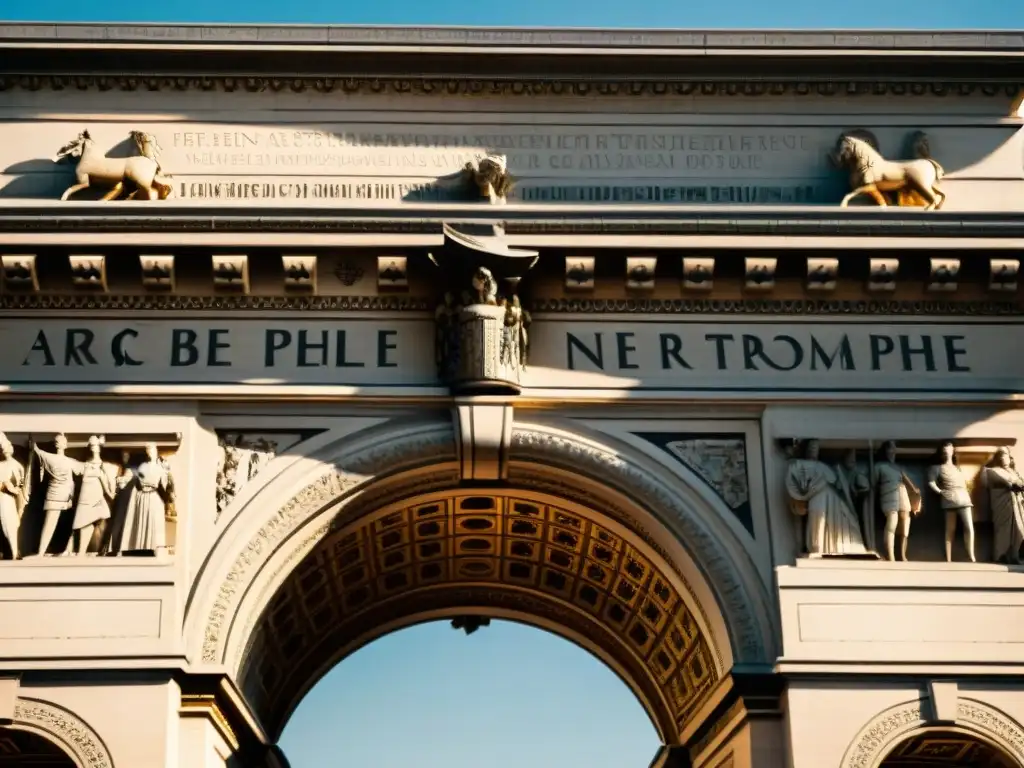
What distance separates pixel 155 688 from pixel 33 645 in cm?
151

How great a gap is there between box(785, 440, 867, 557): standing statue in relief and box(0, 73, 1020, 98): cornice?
568 cm

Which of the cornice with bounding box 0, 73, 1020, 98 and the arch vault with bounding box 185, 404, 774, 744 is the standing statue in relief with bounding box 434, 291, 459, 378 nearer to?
the arch vault with bounding box 185, 404, 774, 744

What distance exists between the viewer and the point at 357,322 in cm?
2106

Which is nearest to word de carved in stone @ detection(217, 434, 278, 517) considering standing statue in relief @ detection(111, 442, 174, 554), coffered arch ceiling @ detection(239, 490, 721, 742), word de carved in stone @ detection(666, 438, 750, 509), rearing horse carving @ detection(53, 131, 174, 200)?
standing statue in relief @ detection(111, 442, 174, 554)

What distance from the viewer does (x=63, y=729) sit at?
18.6 m

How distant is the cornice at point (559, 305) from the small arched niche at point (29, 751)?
17.4 feet

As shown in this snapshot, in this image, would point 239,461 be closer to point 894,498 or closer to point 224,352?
Result: point 224,352

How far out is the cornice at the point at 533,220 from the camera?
67.7ft

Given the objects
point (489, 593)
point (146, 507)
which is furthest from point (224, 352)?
point (489, 593)

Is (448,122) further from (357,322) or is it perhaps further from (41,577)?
(41,577)

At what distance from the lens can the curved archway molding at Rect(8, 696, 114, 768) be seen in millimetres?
18453

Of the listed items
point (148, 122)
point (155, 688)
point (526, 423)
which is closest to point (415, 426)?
point (526, 423)

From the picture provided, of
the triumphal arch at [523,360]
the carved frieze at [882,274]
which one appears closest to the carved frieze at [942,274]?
the triumphal arch at [523,360]

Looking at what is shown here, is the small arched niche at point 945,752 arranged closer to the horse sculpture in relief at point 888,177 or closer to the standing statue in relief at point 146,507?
the horse sculpture in relief at point 888,177
